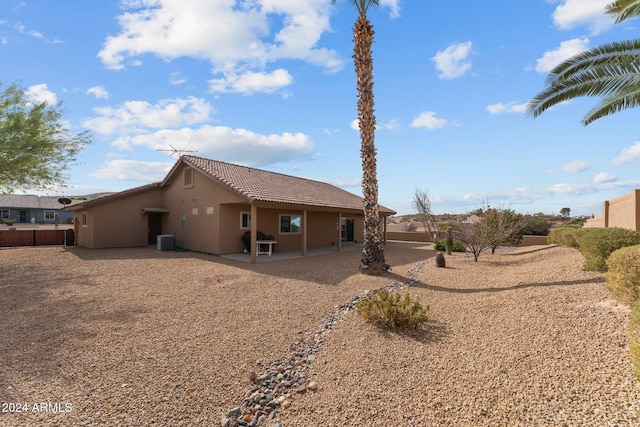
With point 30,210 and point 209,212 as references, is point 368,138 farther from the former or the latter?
point 30,210

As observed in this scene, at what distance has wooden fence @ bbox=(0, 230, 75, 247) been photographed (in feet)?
60.0

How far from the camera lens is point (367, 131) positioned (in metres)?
10.5

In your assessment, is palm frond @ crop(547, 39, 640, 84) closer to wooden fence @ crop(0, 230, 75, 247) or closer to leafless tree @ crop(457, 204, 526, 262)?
leafless tree @ crop(457, 204, 526, 262)

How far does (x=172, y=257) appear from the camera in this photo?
46.8ft

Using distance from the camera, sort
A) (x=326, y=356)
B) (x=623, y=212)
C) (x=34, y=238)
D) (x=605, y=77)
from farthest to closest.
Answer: (x=34, y=238), (x=623, y=212), (x=605, y=77), (x=326, y=356)

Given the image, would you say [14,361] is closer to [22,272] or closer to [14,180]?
[22,272]

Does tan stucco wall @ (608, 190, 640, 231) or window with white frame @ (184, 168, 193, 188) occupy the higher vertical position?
window with white frame @ (184, 168, 193, 188)

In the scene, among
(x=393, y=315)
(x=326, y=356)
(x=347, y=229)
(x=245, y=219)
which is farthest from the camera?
(x=347, y=229)

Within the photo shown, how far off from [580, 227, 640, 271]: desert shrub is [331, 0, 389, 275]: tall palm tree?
17.5 ft

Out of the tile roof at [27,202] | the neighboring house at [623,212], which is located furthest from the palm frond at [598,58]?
the tile roof at [27,202]

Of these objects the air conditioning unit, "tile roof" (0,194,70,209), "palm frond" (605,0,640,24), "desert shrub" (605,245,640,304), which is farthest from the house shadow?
"tile roof" (0,194,70,209)

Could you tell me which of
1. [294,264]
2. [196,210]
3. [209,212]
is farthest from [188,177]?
[294,264]

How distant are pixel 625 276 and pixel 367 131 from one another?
741 centimetres

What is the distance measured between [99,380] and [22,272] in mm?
9866
